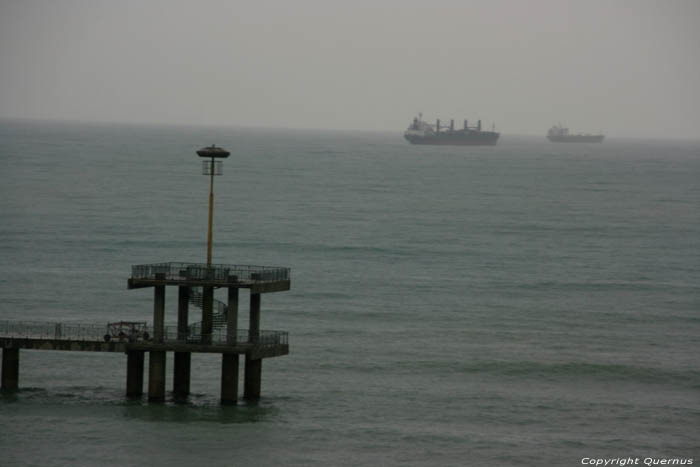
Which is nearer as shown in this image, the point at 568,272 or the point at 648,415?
the point at 648,415

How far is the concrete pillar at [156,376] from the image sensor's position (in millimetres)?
50875

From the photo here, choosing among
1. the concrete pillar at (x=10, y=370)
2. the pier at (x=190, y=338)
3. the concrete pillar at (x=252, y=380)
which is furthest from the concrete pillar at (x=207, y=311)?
the concrete pillar at (x=10, y=370)

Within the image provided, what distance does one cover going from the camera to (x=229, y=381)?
51.4m

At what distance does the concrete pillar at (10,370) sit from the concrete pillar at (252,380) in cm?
867

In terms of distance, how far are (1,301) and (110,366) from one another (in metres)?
18.3

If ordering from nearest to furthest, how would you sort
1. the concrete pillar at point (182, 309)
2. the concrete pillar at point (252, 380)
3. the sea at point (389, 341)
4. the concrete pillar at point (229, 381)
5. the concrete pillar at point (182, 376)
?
1. the sea at point (389, 341)
2. the concrete pillar at point (229, 381)
3. the concrete pillar at point (182, 309)
4. the concrete pillar at point (252, 380)
5. the concrete pillar at point (182, 376)

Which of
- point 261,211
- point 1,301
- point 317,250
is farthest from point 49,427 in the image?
point 261,211

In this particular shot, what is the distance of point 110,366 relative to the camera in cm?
6106

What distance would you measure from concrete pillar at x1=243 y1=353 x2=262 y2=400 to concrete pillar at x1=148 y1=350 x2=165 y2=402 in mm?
3205

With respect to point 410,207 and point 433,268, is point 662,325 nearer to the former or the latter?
point 433,268

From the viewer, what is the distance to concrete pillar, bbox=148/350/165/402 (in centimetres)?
5088

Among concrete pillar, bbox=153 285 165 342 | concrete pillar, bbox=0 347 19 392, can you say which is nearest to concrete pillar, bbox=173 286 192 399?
concrete pillar, bbox=153 285 165 342

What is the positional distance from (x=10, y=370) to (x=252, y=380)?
30.1ft

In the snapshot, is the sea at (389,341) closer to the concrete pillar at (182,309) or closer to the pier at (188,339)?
the pier at (188,339)
